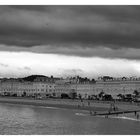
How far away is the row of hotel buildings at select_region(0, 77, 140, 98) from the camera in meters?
92.9

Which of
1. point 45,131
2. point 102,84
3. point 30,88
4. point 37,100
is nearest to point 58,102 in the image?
point 37,100

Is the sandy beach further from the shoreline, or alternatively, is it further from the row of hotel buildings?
the row of hotel buildings

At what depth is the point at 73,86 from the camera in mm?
107625

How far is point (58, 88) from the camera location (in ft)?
370

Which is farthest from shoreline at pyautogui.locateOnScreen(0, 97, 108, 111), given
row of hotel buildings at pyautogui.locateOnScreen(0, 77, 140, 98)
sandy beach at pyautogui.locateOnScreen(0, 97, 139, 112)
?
row of hotel buildings at pyautogui.locateOnScreen(0, 77, 140, 98)

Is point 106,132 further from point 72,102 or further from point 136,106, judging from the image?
point 72,102

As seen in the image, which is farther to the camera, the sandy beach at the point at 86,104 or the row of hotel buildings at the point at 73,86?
the row of hotel buildings at the point at 73,86

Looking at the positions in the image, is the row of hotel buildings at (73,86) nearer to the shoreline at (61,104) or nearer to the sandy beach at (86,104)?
the shoreline at (61,104)

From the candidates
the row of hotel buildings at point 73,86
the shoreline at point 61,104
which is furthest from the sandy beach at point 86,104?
the row of hotel buildings at point 73,86

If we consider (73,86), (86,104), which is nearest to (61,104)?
(86,104)

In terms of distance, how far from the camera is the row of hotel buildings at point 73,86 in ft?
305

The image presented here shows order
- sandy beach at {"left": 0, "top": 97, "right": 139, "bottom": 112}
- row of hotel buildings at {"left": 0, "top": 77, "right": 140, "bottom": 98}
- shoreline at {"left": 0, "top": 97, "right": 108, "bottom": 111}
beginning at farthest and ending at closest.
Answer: row of hotel buildings at {"left": 0, "top": 77, "right": 140, "bottom": 98} < shoreline at {"left": 0, "top": 97, "right": 108, "bottom": 111} < sandy beach at {"left": 0, "top": 97, "right": 139, "bottom": 112}

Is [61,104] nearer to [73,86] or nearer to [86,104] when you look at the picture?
[86,104]

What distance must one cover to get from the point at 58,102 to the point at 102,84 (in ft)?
111
